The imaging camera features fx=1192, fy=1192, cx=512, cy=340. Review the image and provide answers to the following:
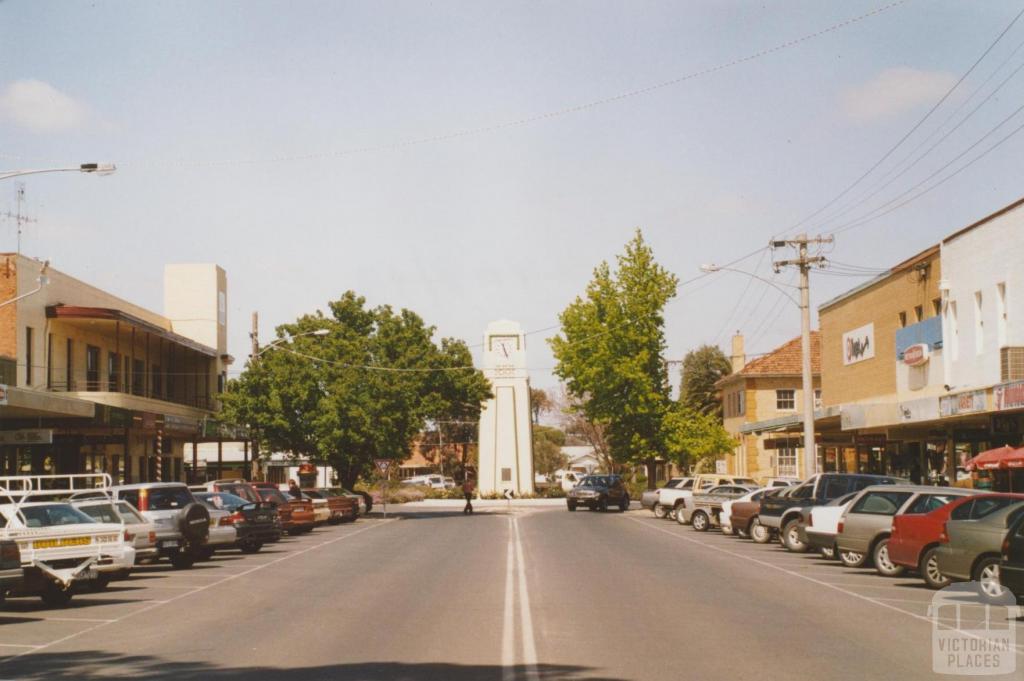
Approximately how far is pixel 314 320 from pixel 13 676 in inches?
1817

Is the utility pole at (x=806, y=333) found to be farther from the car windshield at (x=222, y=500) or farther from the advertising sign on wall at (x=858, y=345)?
the car windshield at (x=222, y=500)

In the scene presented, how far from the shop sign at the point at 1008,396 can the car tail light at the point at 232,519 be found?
A: 17.4 meters

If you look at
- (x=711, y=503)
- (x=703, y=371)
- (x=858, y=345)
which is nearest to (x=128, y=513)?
(x=711, y=503)

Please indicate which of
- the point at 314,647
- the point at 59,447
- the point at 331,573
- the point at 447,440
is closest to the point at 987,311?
the point at 331,573

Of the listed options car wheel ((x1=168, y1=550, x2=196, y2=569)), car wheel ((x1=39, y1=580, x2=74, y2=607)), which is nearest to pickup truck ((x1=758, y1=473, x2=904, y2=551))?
car wheel ((x1=168, y1=550, x2=196, y2=569))

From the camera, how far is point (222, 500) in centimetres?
2928

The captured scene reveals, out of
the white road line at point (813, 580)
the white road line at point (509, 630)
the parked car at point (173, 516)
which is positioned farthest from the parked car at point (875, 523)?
the parked car at point (173, 516)

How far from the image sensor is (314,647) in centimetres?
1266

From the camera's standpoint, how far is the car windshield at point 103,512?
68.0 feet

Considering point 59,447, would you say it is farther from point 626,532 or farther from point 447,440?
point 447,440

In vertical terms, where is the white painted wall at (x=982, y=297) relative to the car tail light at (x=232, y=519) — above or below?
above

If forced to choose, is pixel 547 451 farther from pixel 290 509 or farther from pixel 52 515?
pixel 52 515

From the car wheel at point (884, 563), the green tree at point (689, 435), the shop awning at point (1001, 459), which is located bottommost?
the car wheel at point (884, 563)

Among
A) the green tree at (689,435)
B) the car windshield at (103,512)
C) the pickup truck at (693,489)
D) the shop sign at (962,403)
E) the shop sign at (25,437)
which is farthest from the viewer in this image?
the green tree at (689,435)
